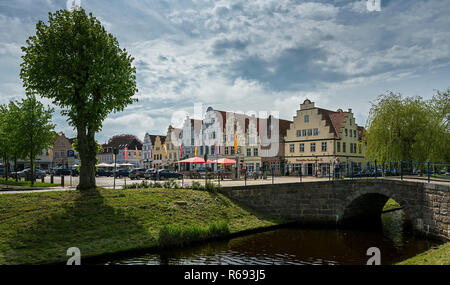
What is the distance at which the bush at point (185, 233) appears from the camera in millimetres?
15430

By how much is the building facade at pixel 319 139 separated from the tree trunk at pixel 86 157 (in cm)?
3540

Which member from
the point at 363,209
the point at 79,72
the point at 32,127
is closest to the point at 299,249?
the point at 363,209

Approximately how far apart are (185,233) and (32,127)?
27521 mm

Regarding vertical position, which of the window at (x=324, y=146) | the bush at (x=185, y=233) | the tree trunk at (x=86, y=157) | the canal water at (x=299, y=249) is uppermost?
the window at (x=324, y=146)

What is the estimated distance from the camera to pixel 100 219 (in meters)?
16.5

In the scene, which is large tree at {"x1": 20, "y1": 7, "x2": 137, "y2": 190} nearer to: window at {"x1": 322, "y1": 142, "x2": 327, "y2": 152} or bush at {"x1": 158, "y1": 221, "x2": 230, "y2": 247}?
bush at {"x1": 158, "y1": 221, "x2": 230, "y2": 247}

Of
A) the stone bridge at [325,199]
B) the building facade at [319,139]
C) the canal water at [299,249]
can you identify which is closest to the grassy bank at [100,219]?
the canal water at [299,249]

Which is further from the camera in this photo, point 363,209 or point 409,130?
point 409,130

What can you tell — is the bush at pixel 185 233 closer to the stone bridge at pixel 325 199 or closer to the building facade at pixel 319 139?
the stone bridge at pixel 325 199

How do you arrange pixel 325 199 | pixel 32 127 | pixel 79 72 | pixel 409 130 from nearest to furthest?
pixel 79 72, pixel 325 199, pixel 409 130, pixel 32 127

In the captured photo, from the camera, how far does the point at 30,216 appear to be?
1552 cm

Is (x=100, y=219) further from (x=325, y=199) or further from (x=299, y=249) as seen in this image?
(x=325, y=199)

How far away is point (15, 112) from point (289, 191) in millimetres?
30539
